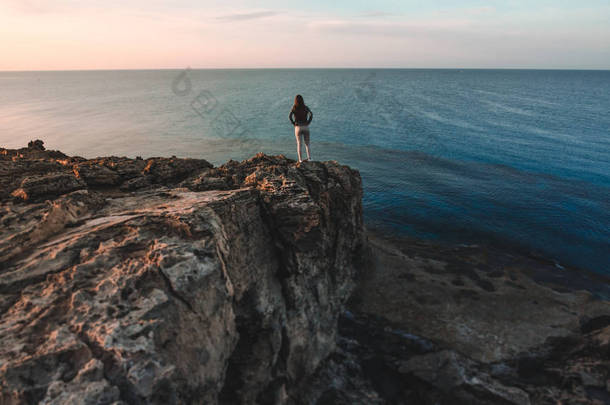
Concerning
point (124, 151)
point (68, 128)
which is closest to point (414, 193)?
point (124, 151)

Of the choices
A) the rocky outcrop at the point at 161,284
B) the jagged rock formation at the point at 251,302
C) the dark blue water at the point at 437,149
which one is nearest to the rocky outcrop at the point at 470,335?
the jagged rock formation at the point at 251,302

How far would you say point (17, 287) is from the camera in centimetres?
750

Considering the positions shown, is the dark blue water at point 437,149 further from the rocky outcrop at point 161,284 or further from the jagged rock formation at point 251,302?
the rocky outcrop at point 161,284

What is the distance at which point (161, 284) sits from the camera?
8.02 metres

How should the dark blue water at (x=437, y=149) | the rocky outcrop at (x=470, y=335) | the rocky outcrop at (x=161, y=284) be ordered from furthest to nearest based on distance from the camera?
the dark blue water at (x=437, y=149) → the rocky outcrop at (x=470, y=335) → the rocky outcrop at (x=161, y=284)

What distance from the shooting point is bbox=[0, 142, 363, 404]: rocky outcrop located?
21.3 ft

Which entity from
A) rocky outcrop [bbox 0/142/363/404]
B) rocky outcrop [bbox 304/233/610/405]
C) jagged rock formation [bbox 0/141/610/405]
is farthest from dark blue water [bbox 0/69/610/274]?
rocky outcrop [bbox 0/142/363/404]

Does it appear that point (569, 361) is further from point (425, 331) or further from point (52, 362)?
point (52, 362)

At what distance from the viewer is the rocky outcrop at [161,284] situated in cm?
648

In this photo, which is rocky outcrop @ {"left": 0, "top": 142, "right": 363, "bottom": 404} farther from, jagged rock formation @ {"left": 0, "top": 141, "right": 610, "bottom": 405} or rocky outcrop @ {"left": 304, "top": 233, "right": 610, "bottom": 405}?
rocky outcrop @ {"left": 304, "top": 233, "right": 610, "bottom": 405}

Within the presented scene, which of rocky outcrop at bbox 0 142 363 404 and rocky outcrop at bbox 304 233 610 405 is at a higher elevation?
rocky outcrop at bbox 0 142 363 404

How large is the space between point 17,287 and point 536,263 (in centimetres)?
3416

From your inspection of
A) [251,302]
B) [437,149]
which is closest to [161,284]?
[251,302]

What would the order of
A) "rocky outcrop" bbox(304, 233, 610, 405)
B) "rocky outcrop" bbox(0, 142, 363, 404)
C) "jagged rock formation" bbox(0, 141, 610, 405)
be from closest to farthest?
"rocky outcrop" bbox(0, 142, 363, 404) < "jagged rock formation" bbox(0, 141, 610, 405) < "rocky outcrop" bbox(304, 233, 610, 405)
